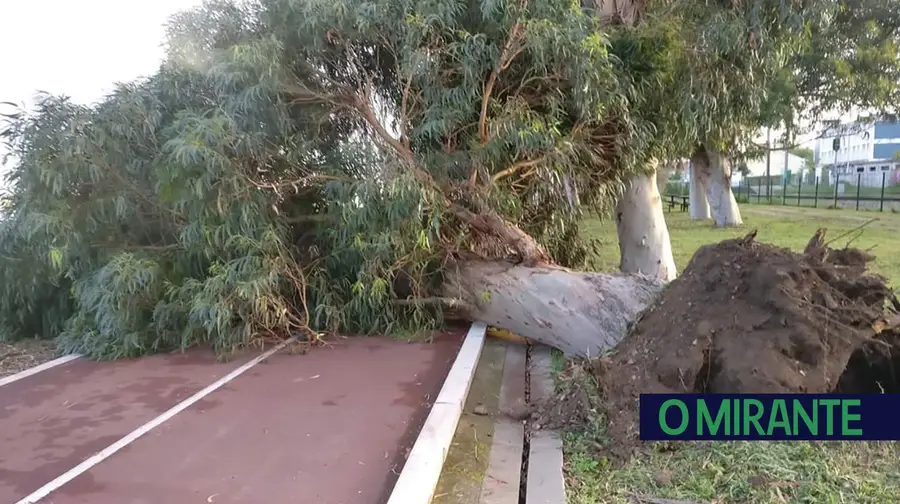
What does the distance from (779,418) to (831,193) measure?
24.5 metres

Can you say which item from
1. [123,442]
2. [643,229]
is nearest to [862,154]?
[643,229]

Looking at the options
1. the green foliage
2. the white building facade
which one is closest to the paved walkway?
the green foliage

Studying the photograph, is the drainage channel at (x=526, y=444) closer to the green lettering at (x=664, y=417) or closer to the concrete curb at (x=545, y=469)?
the concrete curb at (x=545, y=469)

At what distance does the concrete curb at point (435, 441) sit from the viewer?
3049 millimetres

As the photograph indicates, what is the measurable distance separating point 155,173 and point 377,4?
266 cm

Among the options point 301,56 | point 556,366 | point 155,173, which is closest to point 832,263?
point 556,366

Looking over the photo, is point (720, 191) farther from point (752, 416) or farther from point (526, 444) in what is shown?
point (526, 444)

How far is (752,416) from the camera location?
3.66m

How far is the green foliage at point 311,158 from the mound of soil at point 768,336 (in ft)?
8.11

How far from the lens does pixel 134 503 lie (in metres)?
3.06

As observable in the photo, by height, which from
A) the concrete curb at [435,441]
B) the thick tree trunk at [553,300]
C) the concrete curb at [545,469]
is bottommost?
the concrete curb at [545,469]

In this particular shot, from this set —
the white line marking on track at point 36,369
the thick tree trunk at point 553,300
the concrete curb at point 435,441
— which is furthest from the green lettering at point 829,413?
the white line marking on track at point 36,369

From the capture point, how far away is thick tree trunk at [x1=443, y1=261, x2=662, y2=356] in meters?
5.25

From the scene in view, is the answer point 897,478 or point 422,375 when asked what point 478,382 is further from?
point 897,478
